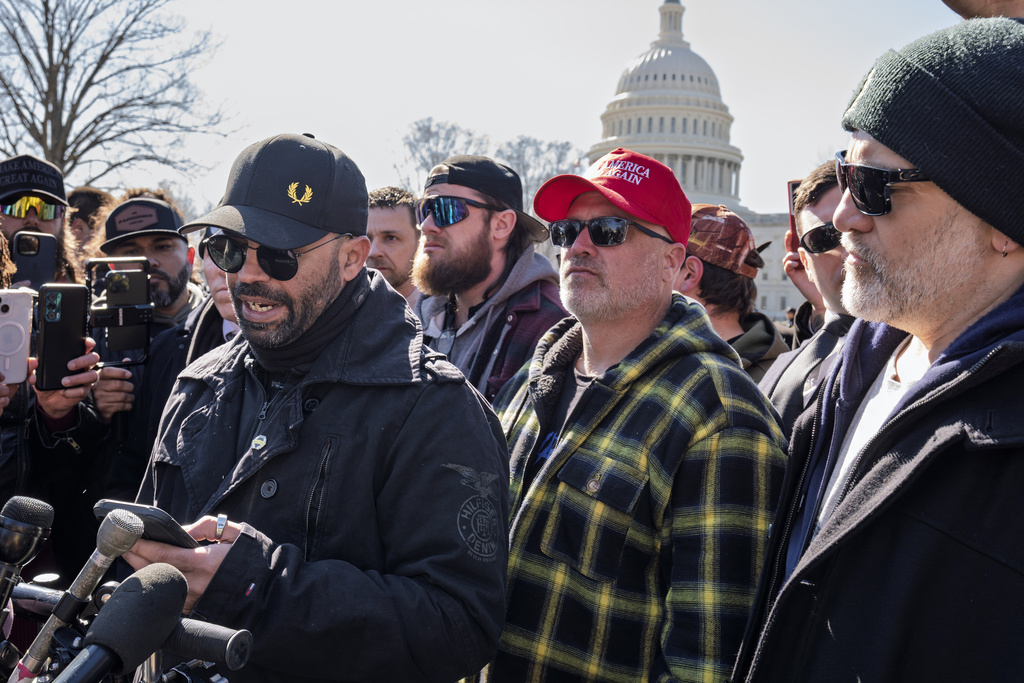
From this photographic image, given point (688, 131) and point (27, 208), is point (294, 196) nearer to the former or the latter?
point (27, 208)

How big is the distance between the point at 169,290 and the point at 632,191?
352 cm

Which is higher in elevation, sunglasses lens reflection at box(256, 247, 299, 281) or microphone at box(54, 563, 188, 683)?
sunglasses lens reflection at box(256, 247, 299, 281)

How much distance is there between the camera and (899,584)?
175 centimetres

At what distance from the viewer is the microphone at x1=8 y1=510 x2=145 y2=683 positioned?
4.28 ft

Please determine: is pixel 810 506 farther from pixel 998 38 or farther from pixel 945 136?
pixel 998 38

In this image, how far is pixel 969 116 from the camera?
183cm

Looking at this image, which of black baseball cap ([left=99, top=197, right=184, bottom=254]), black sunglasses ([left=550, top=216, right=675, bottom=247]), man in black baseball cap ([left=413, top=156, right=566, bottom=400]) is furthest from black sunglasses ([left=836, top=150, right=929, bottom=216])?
black baseball cap ([left=99, top=197, right=184, bottom=254])

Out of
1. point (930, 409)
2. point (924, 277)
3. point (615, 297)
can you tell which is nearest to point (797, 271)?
point (615, 297)

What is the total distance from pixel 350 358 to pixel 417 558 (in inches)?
23.0

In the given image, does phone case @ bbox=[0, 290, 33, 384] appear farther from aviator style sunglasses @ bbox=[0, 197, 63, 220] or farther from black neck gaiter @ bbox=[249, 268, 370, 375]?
aviator style sunglasses @ bbox=[0, 197, 63, 220]

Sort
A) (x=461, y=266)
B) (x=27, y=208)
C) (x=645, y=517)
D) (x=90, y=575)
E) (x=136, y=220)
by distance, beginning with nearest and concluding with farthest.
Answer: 1. (x=90, y=575)
2. (x=645, y=517)
3. (x=461, y=266)
4. (x=27, y=208)
5. (x=136, y=220)

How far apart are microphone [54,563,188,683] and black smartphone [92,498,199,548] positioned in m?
0.25

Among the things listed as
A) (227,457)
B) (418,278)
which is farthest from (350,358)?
(418,278)

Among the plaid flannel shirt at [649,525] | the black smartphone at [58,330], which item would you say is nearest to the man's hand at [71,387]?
the black smartphone at [58,330]
